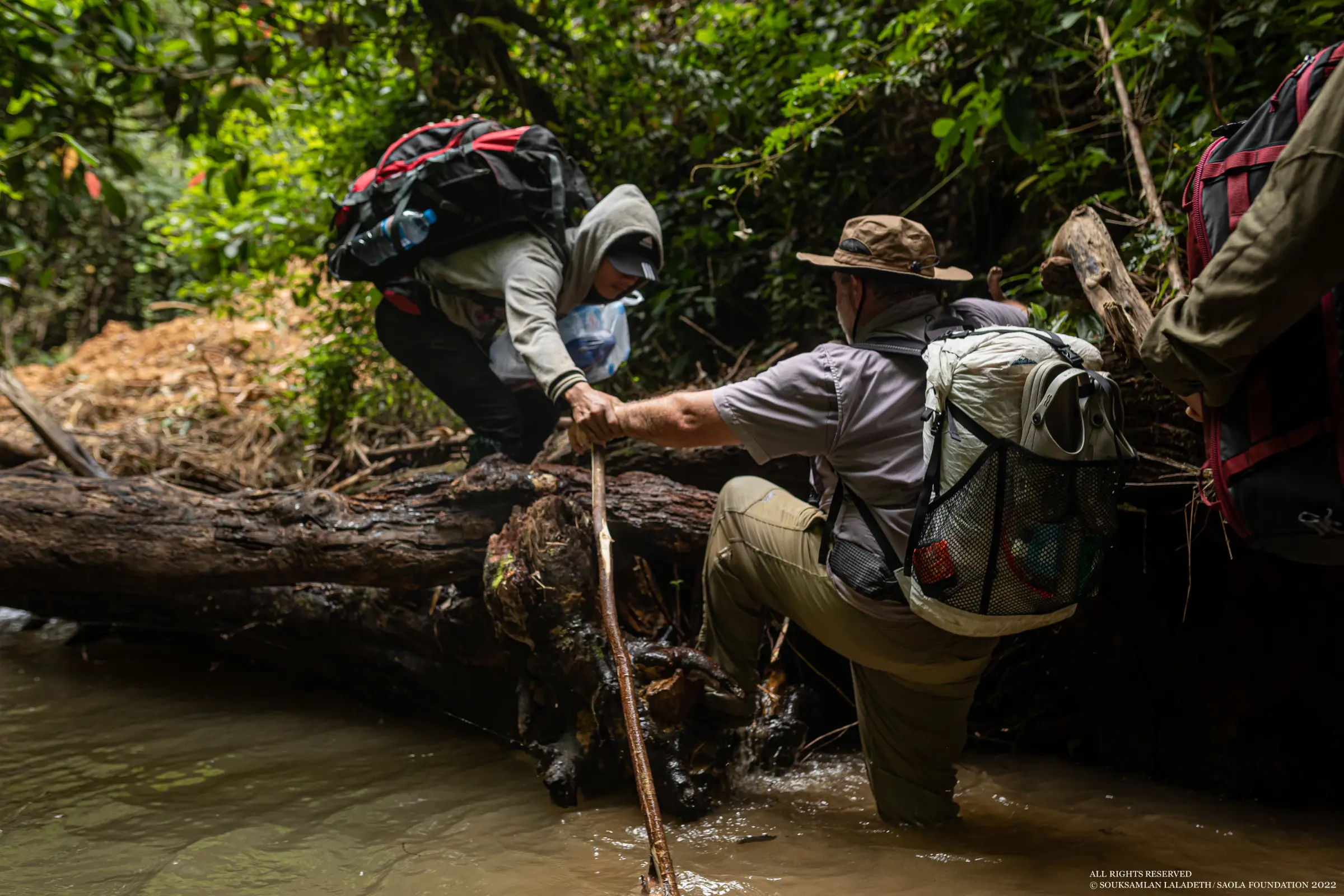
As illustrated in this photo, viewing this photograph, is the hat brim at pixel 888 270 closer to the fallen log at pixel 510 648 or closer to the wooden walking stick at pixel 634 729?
the wooden walking stick at pixel 634 729

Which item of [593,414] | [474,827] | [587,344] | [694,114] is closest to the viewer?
[474,827]

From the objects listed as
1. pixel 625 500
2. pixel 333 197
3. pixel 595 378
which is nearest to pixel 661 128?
pixel 333 197

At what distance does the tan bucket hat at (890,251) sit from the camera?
8.84ft

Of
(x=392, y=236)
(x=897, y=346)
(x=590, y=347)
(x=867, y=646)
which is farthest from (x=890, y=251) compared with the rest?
(x=392, y=236)

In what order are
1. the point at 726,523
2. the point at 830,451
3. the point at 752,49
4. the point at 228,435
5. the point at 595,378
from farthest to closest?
1. the point at 228,435
2. the point at 752,49
3. the point at 595,378
4. the point at 726,523
5. the point at 830,451

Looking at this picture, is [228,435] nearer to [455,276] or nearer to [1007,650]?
[455,276]

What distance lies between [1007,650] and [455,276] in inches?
112

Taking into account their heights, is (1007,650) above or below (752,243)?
below

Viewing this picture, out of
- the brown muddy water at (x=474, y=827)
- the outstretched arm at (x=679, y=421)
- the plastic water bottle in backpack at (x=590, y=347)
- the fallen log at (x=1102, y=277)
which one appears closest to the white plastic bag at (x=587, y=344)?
the plastic water bottle in backpack at (x=590, y=347)

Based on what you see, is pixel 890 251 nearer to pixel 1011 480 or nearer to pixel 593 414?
pixel 1011 480

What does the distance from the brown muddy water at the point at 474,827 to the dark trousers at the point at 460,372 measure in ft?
4.79

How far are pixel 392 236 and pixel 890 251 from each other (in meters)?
2.03

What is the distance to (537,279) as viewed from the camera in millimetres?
3471

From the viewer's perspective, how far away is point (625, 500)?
362 centimetres
